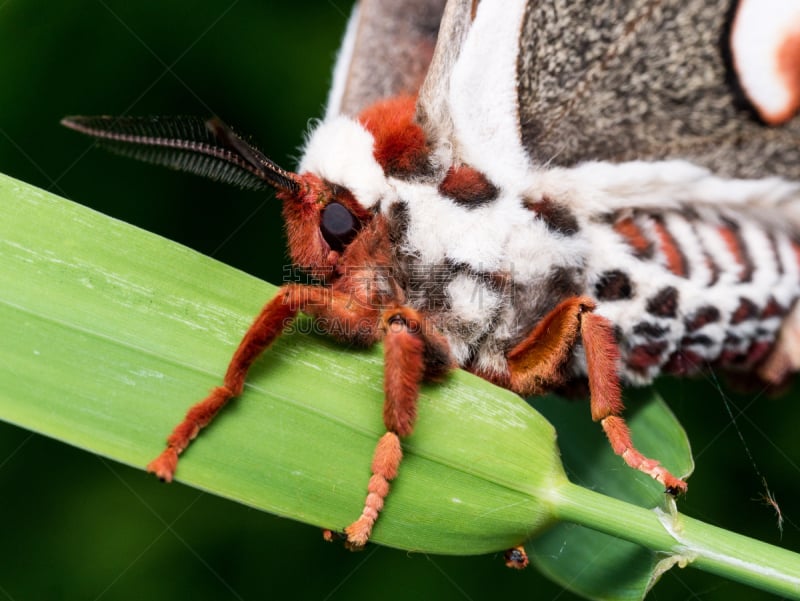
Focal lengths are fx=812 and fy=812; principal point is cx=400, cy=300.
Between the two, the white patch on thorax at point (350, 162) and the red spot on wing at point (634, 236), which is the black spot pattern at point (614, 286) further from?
the white patch on thorax at point (350, 162)

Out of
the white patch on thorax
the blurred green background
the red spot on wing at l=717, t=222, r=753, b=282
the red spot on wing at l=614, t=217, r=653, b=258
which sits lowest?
the blurred green background

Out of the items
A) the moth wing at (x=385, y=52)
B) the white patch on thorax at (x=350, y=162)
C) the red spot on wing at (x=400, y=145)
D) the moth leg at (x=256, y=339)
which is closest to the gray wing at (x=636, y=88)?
the red spot on wing at (x=400, y=145)

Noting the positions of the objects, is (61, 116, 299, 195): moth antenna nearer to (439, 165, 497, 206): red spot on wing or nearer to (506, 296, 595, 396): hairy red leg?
(439, 165, 497, 206): red spot on wing

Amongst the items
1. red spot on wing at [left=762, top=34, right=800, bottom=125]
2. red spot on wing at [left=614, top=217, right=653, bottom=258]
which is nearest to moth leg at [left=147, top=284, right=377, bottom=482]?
red spot on wing at [left=614, top=217, right=653, bottom=258]

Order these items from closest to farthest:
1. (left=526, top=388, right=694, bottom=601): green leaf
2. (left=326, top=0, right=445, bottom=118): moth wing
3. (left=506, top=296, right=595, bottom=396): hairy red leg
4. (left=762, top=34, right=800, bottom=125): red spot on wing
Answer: (left=526, top=388, right=694, bottom=601): green leaf, (left=506, top=296, right=595, bottom=396): hairy red leg, (left=762, top=34, right=800, bottom=125): red spot on wing, (left=326, top=0, right=445, bottom=118): moth wing

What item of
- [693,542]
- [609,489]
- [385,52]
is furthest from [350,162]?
[693,542]

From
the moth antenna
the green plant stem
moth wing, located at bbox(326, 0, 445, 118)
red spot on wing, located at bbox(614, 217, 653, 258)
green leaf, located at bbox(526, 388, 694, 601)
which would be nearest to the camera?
the green plant stem

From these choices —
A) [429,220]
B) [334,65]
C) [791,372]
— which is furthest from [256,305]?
[791,372]
